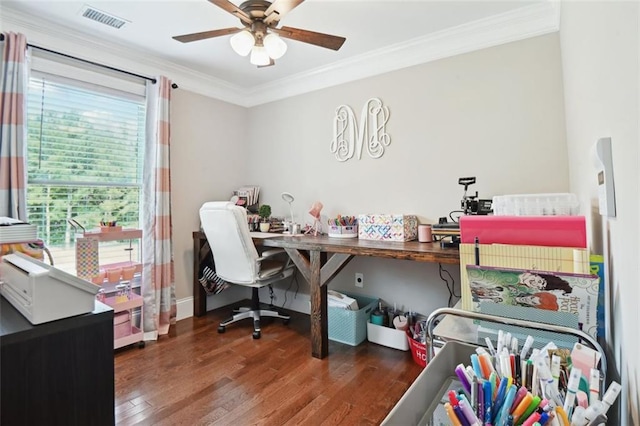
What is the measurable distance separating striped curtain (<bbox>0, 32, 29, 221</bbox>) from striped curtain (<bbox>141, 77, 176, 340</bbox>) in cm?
82

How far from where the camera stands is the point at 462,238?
1149 mm

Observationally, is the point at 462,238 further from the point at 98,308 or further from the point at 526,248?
the point at 98,308

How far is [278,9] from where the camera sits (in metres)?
1.67

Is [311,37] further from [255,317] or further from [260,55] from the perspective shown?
[255,317]

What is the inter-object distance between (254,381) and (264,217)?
5.33 feet

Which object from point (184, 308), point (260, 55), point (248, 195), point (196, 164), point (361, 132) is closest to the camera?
point (260, 55)

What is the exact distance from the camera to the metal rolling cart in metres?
0.65

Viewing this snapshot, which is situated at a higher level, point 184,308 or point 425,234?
point 425,234

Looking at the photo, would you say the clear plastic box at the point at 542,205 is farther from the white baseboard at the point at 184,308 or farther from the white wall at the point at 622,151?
the white baseboard at the point at 184,308

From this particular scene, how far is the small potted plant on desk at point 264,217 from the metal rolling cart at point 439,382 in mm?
2371

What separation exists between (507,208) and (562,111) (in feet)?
3.30

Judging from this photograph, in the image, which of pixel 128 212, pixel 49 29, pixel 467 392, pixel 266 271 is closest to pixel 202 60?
pixel 49 29

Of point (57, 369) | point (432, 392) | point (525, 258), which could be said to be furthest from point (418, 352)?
point (57, 369)

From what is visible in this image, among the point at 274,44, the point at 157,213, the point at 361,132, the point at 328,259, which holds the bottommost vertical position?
the point at 328,259
